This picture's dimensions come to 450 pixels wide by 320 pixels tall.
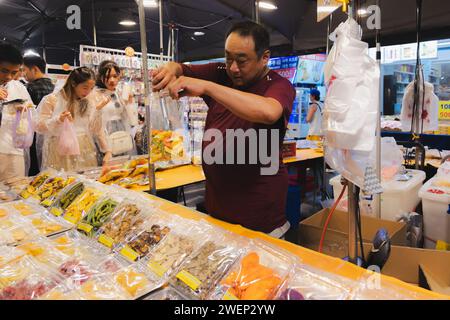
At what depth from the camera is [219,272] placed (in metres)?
0.91

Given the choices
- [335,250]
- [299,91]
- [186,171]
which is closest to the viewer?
[335,250]

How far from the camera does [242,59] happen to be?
1.26 metres

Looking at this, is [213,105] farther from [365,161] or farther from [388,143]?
[388,143]

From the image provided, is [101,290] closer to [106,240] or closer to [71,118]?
[106,240]

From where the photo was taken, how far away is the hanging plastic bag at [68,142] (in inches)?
105

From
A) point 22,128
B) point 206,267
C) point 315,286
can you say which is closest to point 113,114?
point 22,128

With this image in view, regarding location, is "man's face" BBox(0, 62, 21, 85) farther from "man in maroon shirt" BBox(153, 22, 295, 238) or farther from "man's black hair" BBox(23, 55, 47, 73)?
"man in maroon shirt" BBox(153, 22, 295, 238)

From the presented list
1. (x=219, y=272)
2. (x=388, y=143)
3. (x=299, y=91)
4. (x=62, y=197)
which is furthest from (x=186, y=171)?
(x=299, y=91)

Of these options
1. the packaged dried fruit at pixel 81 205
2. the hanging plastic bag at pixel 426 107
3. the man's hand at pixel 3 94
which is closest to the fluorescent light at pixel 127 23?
the man's hand at pixel 3 94

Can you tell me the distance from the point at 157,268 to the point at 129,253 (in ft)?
0.52

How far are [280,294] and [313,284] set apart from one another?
96 mm

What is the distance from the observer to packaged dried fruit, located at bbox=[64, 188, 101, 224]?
1.47 meters

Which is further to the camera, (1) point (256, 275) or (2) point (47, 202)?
(2) point (47, 202)

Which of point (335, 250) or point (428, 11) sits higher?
point (428, 11)
